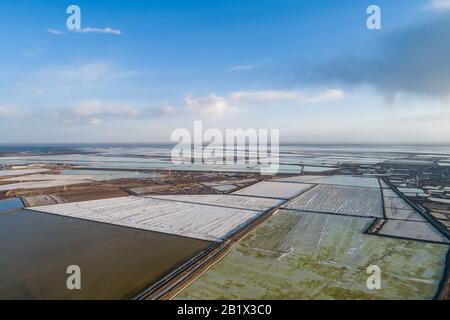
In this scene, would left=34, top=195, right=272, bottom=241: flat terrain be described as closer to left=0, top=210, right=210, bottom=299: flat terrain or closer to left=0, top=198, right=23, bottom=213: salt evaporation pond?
left=0, top=210, right=210, bottom=299: flat terrain

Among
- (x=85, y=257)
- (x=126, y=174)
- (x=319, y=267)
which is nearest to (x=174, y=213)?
(x=85, y=257)

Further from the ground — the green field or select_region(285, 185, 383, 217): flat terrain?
select_region(285, 185, 383, 217): flat terrain

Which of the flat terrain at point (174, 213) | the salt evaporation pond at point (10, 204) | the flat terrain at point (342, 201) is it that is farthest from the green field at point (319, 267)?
the salt evaporation pond at point (10, 204)

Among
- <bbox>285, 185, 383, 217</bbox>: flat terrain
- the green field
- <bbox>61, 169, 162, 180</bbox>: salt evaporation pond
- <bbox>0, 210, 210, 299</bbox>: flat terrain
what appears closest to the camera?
the green field

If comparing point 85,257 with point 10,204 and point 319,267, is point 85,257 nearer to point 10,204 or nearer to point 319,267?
point 319,267

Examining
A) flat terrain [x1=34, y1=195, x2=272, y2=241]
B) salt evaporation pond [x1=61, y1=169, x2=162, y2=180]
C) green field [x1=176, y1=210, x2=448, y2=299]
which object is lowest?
green field [x1=176, y1=210, x2=448, y2=299]

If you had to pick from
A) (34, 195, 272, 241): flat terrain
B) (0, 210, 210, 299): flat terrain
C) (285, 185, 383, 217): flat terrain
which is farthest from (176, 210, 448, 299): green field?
(285, 185, 383, 217): flat terrain

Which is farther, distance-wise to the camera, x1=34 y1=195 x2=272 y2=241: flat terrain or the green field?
x1=34 y1=195 x2=272 y2=241: flat terrain
